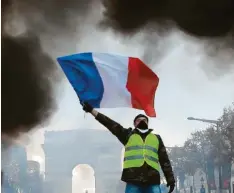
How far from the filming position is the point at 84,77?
387 cm

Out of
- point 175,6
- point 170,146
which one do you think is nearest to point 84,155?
point 170,146

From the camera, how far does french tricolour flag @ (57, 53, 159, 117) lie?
387 centimetres

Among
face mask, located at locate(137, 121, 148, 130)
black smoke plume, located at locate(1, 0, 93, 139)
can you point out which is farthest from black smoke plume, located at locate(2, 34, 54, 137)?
face mask, located at locate(137, 121, 148, 130)

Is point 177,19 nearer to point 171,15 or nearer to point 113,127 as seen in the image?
point 171,15

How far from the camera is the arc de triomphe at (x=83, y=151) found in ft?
16.7

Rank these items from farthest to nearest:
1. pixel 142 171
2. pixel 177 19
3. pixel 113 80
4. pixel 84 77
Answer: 1. pixel 177 19
2. pixel 113 80
3. pixel 84 77
4. pixel 142 171

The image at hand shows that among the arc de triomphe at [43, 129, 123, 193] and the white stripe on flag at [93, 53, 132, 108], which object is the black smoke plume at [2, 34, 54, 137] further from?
the white stripe on flag at [93, 53, 132, 108]

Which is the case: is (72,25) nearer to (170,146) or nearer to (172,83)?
(172,83)

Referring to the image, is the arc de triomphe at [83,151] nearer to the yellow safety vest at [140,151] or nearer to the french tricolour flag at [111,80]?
the french tricolour flag at [111,80]

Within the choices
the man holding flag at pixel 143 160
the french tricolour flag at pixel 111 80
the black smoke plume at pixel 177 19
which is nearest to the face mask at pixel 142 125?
the man holding flag at pixel 143 160

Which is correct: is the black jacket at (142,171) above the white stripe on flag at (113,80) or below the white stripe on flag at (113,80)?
below

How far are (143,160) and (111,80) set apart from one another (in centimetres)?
88

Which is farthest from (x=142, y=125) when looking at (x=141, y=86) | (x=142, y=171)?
(x=141, y=86)

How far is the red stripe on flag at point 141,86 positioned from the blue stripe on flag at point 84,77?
232 mm
